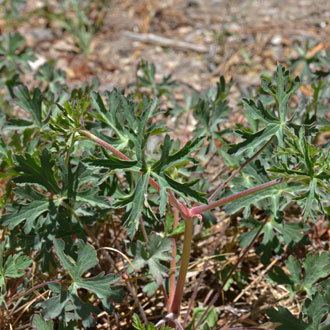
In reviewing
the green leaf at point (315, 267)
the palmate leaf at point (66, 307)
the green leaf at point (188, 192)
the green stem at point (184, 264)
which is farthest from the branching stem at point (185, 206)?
the green leaf at point (315, 267)

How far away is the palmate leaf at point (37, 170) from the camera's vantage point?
8.04 ft

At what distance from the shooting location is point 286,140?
2.32m

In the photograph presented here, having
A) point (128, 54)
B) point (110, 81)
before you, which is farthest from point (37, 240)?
point (128, 54)

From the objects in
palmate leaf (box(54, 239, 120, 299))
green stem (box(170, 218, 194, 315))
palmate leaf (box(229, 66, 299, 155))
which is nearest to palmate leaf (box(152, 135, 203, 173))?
palmate leaf (box(229, 66, 299, 155))

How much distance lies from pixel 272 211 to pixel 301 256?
0.76m

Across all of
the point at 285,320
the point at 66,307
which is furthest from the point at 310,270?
the point at 66,307

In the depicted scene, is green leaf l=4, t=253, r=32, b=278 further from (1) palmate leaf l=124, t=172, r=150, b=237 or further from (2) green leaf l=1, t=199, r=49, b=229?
(1) palmate leaf l=124, t=172, r=150, b=237

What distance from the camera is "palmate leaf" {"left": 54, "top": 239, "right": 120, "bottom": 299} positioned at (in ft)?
7.80

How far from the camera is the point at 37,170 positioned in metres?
2.48

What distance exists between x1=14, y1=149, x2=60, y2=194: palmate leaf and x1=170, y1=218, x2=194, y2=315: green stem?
0.53m

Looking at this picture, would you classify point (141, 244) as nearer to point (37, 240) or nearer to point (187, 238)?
point (187, 238)

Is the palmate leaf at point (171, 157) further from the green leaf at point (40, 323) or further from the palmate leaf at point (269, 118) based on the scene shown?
the green leaf at point (40, 323)

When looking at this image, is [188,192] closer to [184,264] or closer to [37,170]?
[184,264]

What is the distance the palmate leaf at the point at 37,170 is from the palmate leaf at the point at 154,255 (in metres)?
0.41
